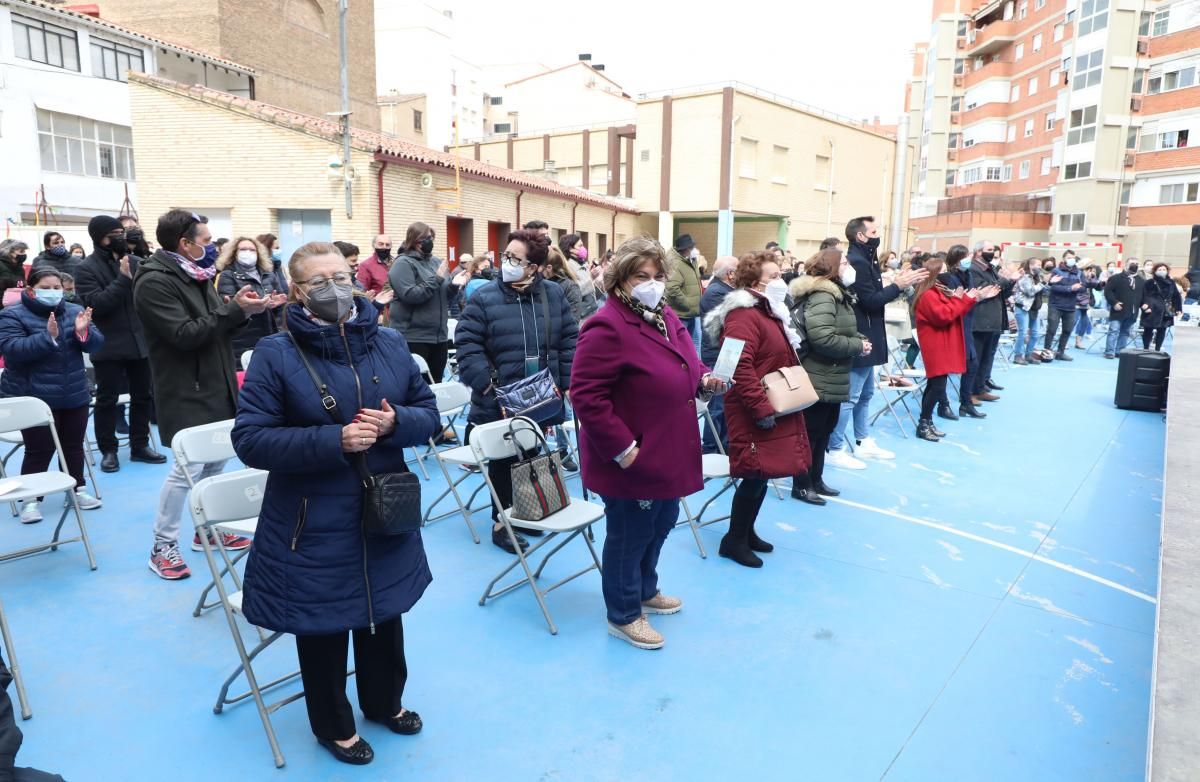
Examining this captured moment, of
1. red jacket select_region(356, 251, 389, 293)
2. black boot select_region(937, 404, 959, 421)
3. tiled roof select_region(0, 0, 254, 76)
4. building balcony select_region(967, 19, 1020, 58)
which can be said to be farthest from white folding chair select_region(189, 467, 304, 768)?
building balcony select_region(967, 19, 1020, 58)

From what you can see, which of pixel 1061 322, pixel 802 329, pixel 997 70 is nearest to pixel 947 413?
pixel 802 329

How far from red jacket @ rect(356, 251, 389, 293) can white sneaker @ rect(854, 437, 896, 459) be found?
476cm

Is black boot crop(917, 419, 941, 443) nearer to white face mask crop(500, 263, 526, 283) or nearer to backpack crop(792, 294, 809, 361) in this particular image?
backpack crop(792, 294, 809, 361)

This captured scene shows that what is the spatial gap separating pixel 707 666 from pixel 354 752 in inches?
60.7

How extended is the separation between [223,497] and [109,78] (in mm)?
25740

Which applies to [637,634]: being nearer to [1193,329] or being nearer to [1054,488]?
[1054,488]

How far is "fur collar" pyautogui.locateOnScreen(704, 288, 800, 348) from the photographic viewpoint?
428cm

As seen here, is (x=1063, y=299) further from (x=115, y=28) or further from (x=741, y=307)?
(x=115, y=28)

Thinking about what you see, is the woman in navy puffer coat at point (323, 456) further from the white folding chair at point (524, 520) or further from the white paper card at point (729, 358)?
the white paper card at point (729, 358)

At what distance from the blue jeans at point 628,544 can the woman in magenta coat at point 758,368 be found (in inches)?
31.8

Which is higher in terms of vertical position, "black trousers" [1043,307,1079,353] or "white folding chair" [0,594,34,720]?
"black trousers" [1043,307,1079,353]

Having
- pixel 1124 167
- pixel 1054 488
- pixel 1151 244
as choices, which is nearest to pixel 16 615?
pixel 1054 488

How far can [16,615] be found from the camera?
376 centimetres

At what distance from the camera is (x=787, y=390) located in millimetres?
4273
